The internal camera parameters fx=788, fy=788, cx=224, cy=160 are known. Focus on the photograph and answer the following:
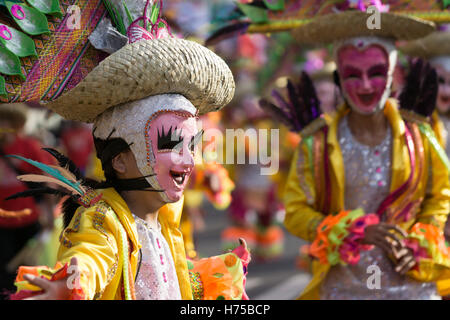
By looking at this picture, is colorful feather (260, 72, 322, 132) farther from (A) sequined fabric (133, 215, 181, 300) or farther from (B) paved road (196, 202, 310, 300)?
(B) paved road (196, 202, 310, 300)

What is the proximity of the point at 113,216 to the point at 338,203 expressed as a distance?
2.31 meters

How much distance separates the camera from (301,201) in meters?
5.15

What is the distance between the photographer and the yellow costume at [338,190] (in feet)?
16.4

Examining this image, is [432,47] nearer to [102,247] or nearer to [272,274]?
[272,274]

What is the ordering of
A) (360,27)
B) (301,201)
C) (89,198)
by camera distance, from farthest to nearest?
(301,201) < (360,27) < (89,198)

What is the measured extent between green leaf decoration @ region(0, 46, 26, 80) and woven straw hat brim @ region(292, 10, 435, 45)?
2501 mm

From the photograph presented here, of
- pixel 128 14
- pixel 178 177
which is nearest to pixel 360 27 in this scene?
pixel 128 14

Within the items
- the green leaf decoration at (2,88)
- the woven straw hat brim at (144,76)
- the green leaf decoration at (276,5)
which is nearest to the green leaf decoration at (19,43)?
the green leaf decoration at (2,88)

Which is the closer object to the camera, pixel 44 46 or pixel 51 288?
pixel 51 288

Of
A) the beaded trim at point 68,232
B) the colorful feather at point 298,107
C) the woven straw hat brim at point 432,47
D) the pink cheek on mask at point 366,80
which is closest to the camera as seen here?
the beaded trim at point 68,232

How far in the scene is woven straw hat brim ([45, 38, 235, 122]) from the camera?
309cm

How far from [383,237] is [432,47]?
9.22 feet

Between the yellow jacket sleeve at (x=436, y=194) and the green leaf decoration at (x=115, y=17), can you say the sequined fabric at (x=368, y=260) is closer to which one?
the yellow jacket sleeve at (x=436, y=194)

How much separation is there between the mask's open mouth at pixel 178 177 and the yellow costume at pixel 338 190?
1.86 metres
